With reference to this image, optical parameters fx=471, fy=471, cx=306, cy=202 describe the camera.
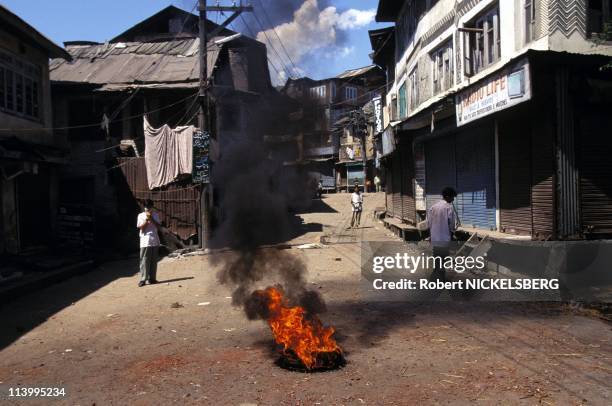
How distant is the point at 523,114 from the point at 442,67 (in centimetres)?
643

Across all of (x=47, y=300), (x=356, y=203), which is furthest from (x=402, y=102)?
(x=47, y=300)

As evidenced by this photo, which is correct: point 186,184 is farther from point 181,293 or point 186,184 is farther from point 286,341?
point 286,341

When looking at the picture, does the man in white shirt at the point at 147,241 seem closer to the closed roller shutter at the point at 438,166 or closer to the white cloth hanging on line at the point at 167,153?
the white cloth hanging on line at the point at 167,153

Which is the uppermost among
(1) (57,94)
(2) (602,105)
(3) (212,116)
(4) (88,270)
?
(1) (57,94)

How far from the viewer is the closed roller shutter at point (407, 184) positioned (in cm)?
1856

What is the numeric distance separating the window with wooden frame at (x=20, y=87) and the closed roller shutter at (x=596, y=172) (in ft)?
44.8

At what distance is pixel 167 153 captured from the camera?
1566 cm

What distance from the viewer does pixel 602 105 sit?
8.57m

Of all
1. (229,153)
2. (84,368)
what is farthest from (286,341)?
(229,153)

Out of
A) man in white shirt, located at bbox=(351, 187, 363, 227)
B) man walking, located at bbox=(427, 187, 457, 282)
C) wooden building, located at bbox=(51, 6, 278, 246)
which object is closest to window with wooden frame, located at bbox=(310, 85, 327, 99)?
man walking, located at bbox=(427, 187, 457, 282)

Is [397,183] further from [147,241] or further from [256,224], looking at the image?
[147,241]

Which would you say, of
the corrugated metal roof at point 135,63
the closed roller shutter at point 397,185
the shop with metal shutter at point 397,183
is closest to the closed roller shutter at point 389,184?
the shop with metal shutter at point 397,183

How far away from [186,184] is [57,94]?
6.74m

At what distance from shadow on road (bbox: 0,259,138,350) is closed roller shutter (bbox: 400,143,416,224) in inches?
418
